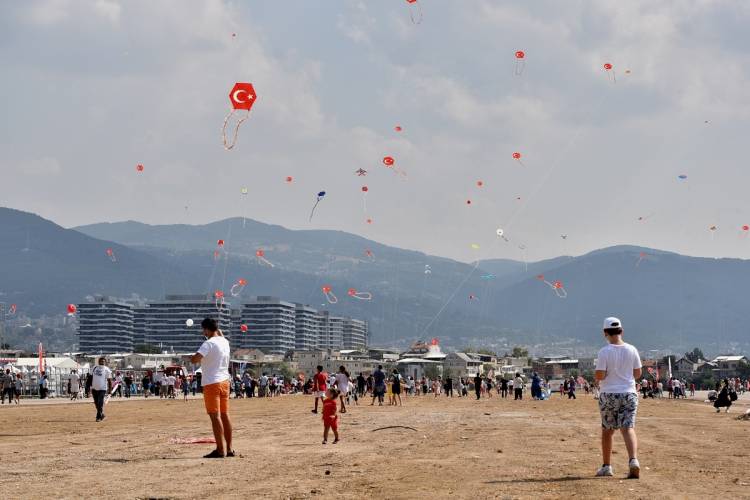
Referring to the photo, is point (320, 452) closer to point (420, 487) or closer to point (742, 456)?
point (420, 487)

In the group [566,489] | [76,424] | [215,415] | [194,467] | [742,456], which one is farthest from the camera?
[76,424]

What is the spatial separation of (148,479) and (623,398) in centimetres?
504

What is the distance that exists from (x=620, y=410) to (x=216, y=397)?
194 inches

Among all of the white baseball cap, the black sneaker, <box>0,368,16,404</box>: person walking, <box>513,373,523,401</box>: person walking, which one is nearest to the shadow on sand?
the white baseball cap

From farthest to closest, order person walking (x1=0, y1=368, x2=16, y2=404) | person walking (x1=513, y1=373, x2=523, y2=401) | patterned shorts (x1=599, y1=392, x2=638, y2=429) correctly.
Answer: person walking (x1=513, y1=373, x2=523, y2=401) → person walking (x1=0, y1=368, x2=16, y2=404) → patterned shorts (x1=599, y1=392, x2=638, y2=429)

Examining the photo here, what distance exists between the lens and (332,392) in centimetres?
1620

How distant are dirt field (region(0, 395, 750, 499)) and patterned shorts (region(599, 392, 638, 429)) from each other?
0.55m

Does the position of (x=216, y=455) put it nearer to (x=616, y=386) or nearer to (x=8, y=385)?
(x=616, y=386)

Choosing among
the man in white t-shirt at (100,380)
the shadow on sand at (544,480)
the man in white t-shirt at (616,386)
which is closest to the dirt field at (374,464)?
the shadow on sand at (544,480)

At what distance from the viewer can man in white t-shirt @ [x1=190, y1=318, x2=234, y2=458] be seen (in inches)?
515

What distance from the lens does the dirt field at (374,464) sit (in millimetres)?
10102

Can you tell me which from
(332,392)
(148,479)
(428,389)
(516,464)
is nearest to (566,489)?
(516,464)

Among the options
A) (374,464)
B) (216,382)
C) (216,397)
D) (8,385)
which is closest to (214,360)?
(216,382)

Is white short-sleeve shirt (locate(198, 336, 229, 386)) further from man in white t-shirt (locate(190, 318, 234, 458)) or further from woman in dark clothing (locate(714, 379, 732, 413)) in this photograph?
woman in dark clothing (locate(714, 379, 732, 413))
